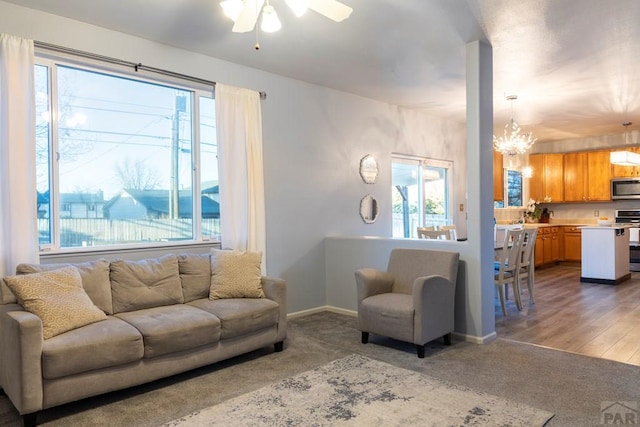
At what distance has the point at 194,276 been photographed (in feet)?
12.6

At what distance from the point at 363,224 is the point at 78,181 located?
11.5 ft

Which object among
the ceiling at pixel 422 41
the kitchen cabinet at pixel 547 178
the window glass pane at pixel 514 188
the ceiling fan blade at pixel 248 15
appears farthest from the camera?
the kitchen cabinet at pixel 547 178

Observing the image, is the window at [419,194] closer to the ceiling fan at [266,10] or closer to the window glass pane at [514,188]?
the window glass pane at [514,188]

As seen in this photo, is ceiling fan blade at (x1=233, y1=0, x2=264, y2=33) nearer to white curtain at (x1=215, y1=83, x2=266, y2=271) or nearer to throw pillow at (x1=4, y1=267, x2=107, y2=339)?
white curtain at (x1=215, y1=83, x2=266, y2=271)

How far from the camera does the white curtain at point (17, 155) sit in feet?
10.3

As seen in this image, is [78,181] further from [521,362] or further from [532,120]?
[532,120]

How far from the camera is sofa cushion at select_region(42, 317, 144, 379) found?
2.56 meters

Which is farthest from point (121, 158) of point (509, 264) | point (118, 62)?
point (509, 264)

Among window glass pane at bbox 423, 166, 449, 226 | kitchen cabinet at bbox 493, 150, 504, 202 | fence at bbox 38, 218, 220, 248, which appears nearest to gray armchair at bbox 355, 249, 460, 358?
fence at bbox 38, 218, 220, 248

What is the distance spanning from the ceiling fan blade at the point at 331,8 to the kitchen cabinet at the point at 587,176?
335 inches

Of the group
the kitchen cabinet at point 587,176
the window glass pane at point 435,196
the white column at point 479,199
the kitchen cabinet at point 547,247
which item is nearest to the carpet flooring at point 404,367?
the white column at point 479,199

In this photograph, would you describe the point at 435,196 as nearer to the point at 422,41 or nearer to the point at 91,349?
the point at 422,41

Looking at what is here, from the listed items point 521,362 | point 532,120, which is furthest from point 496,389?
point 532,120

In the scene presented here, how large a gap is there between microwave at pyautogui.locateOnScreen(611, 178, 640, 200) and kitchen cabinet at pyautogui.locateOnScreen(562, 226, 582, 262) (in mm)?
989
